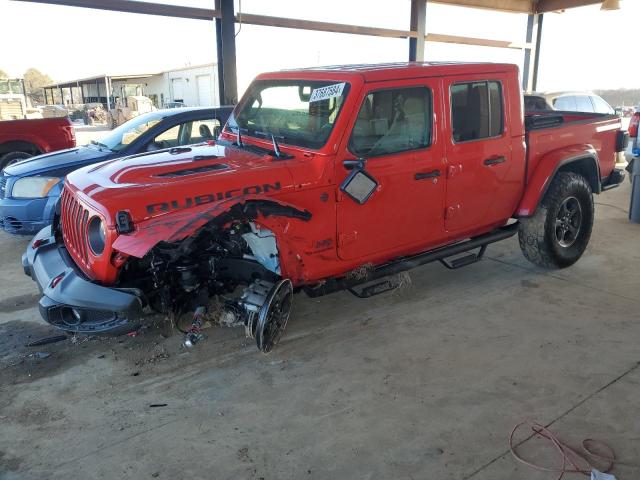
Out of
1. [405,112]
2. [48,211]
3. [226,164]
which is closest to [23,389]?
[226,164]

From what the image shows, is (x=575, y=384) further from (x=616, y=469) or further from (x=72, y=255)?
(x=72, y=255)

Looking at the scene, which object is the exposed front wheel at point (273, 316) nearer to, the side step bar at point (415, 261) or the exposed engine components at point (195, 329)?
the side step bar at point (415, 261)

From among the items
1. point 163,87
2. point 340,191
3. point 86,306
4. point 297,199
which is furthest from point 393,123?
point 163,87

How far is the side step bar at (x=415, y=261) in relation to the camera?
12.9 feet

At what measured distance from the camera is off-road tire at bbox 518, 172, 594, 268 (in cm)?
503

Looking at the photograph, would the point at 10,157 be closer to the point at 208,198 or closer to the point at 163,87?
the point at 208,198

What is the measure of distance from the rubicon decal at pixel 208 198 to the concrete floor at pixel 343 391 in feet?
3.85

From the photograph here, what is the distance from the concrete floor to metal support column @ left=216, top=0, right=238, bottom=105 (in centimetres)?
556

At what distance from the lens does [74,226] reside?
353 cm

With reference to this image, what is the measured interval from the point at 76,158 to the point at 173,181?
350cm

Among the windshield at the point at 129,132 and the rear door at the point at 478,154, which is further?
the windshield at the point at 129,132

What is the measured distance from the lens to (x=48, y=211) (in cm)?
574

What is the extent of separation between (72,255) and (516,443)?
3.04 metres

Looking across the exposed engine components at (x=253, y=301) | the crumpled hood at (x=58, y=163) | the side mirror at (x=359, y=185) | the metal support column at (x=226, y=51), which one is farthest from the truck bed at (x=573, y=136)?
the metal support column at (x=226, y=51)
